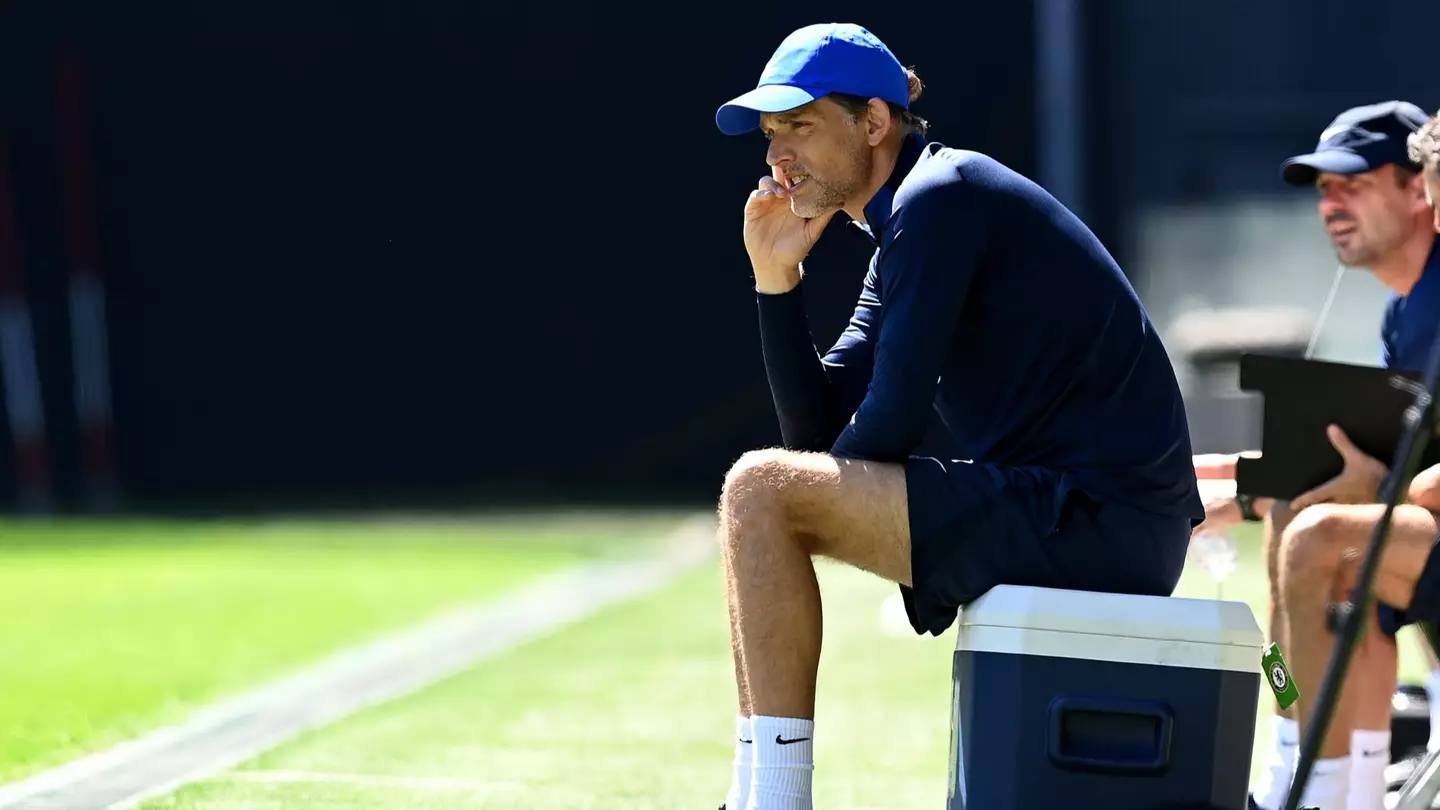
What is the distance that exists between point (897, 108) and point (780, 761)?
3.80 ft

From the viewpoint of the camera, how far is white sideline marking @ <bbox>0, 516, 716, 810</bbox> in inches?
171

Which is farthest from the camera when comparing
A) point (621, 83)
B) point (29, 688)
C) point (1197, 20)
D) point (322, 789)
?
point (621, 83)

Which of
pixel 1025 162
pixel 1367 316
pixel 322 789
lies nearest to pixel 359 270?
pixel 1025 162

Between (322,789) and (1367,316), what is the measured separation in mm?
7176

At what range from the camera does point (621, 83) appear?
40.7 ft

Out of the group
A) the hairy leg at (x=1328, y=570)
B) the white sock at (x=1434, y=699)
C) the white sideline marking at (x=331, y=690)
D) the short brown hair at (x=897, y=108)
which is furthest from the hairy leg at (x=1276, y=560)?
the white sideline marking at (x=331, y=690)

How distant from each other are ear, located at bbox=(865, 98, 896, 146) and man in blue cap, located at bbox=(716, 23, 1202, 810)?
0.20 feet

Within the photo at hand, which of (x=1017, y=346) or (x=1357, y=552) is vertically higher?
(x=1017, y=346)

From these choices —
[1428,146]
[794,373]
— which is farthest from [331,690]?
[1428,146]

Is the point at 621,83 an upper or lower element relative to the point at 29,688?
upper

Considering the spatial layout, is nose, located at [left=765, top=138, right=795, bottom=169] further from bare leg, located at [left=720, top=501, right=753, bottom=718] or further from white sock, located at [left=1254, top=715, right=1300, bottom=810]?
white sock, located at [left=1254, top=715, right=1300, bottom=810]

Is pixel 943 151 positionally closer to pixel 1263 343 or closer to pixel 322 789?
pixel 322 789

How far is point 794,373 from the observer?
365 centimetres

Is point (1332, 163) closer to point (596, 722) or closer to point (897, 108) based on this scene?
point (897, 108)
